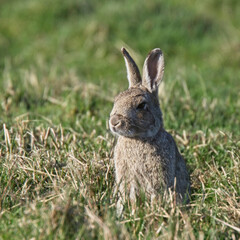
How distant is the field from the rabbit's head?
55 cm

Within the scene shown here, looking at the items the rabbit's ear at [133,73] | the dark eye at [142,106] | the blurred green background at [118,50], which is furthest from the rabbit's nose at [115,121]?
the blurred green background at [118,50]

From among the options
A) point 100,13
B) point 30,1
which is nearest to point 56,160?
point 100,13

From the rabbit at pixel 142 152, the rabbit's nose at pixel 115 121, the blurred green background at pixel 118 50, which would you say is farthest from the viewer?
the blurred green background at pixel 118 50

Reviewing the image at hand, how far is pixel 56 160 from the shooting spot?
4715 mm

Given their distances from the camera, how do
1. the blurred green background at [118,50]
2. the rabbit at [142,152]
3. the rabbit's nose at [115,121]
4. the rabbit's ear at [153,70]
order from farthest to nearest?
the blurred green background at [118,50] < the rabbit's ear at [153,70] < the rabbit at [142,152] < the rabbit's nose at [115,121]

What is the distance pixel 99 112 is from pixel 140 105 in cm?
218

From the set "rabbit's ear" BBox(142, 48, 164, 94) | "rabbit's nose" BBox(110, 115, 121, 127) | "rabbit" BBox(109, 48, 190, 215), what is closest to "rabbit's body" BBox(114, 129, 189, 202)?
"rabbit" BBox(109, 48, 190, 215)

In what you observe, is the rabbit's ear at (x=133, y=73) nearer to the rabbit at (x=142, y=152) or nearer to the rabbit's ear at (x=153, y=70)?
the rabbit's ear at (x=153, y=70)

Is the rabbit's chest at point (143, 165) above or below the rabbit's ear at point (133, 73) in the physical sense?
below

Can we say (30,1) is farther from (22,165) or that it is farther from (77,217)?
(77,217)

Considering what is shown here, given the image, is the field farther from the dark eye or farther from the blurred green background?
the dark eye

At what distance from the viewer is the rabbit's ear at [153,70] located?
179 inches

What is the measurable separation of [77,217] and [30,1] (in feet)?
28.9

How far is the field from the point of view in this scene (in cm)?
373
